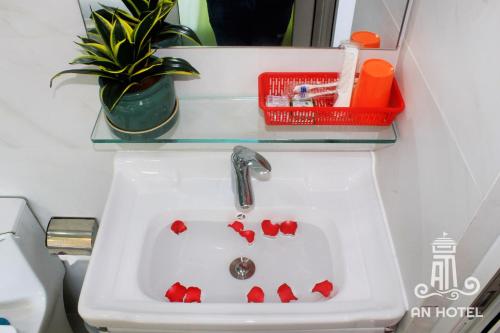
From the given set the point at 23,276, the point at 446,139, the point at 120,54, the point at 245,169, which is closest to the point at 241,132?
the point at 245,169

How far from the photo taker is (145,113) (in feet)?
3.12

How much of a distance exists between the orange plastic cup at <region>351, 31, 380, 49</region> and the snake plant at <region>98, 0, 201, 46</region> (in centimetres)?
39

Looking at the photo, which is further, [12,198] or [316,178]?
[12,198]

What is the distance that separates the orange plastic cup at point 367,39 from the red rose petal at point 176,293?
A: 70 centimetres

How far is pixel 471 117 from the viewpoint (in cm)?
68

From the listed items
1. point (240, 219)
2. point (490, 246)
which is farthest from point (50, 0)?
point (490, 246)

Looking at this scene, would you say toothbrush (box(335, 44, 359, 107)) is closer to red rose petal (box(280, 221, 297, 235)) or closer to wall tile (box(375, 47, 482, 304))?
wall tile (box(375, 47, 482, 304))

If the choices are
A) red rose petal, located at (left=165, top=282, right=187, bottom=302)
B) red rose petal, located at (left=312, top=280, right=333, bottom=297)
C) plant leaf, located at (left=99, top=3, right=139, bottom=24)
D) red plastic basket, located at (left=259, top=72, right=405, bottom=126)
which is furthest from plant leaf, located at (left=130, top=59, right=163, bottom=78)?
red rose petal, located at (left=312, top=280, right=333, bottom=297)

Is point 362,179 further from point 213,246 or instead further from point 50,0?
point 50,0

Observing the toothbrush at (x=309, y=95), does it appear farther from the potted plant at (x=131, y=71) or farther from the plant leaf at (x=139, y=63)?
the plant leaf at (x=139, y=63)

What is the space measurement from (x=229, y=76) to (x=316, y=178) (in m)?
0.34

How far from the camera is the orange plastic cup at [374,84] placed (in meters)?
0.96

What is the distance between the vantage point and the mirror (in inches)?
39.6

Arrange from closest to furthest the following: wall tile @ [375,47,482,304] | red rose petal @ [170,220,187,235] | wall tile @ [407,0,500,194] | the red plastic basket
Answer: wall tile @ [407,0,500,194] → wall tile @ [375,47,482,304] → the red plastic basket → red rose petal @ [170,220,187,235]
